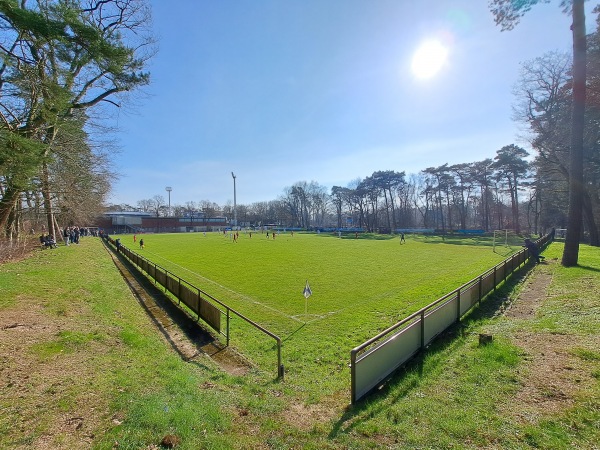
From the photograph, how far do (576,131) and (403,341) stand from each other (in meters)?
15.8

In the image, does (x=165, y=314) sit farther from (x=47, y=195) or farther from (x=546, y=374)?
(x=47, y=195)

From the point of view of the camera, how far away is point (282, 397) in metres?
4.99

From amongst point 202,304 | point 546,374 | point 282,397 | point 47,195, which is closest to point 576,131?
point 546,374

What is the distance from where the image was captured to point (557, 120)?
1003 inches

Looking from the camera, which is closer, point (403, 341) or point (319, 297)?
point (403, 341)

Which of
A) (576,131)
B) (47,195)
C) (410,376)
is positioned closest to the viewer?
(410,376)

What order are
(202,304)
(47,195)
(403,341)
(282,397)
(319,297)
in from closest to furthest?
(282,397) < (403,341) < (202,304) < (319,297) < (47,195)

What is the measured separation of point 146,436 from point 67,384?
2.08 m


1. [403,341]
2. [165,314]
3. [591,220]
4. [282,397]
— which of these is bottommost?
[165,314]

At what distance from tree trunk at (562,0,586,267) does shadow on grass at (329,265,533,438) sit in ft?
32.8

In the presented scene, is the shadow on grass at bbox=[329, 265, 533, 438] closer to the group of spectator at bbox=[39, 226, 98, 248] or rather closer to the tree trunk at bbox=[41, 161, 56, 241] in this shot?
the tree trunk at bbox=[41, 161, 56, 241]

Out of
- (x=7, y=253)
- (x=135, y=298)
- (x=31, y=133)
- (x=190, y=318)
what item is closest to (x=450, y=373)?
(x=190, y=318)

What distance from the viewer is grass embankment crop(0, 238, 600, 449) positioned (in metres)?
3.42

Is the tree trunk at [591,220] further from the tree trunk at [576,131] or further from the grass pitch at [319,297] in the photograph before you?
the tree trunk at [576,131]
